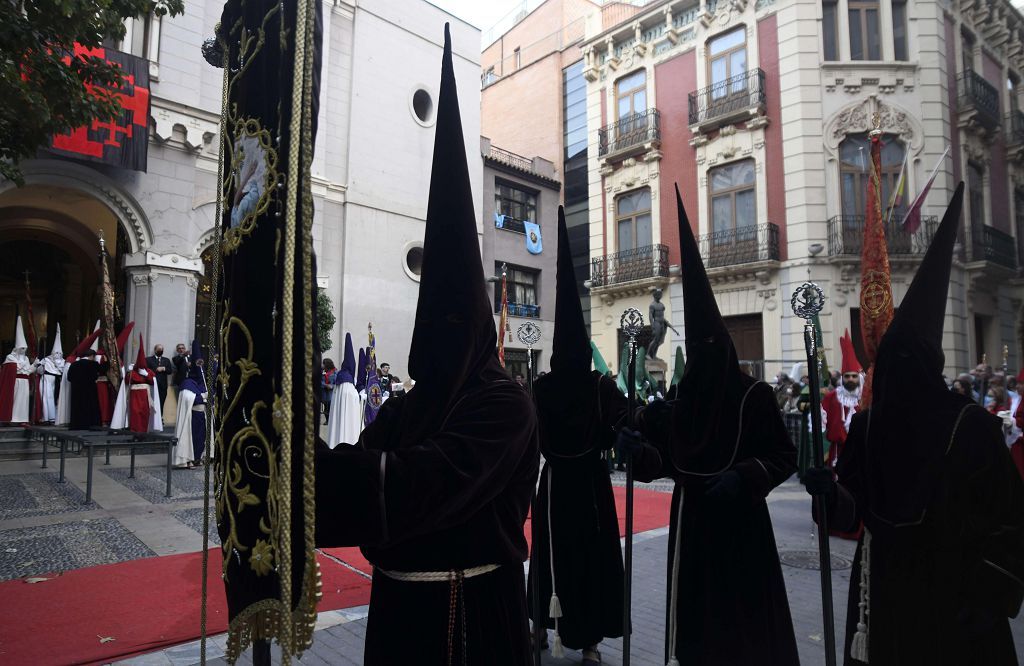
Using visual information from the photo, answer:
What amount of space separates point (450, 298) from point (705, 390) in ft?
7.49

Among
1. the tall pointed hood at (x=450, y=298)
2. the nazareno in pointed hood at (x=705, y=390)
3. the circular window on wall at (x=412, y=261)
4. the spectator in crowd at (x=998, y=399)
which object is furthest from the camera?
the circular window on wall at (x=412, y=261)

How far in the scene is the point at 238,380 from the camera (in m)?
1.57

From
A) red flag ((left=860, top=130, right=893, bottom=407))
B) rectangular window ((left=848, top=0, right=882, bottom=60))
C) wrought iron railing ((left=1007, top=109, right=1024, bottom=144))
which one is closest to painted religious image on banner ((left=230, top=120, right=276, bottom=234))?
red flag ((left=860, top=130, right=893, bottom=407))

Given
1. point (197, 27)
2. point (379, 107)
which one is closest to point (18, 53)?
point (197, 27)

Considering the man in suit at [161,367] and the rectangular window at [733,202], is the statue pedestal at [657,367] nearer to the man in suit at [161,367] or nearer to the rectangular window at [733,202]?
the rectangular window at [733,202]

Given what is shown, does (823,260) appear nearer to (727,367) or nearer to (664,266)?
(664,266)

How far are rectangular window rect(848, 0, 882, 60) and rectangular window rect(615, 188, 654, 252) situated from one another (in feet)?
23.7

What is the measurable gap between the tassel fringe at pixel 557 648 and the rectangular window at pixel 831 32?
19677 mm

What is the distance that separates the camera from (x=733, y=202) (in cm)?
1980

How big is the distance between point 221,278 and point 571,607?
3336 millimetres

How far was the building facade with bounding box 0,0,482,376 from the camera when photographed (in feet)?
49.3

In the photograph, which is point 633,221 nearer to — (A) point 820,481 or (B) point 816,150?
(B) point 816,150

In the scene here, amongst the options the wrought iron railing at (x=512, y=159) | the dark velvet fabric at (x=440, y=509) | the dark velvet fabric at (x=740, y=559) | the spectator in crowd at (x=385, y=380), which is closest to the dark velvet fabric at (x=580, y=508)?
the dark velvet fabric at (x=740, y=559)

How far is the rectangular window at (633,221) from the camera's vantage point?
22078mm
